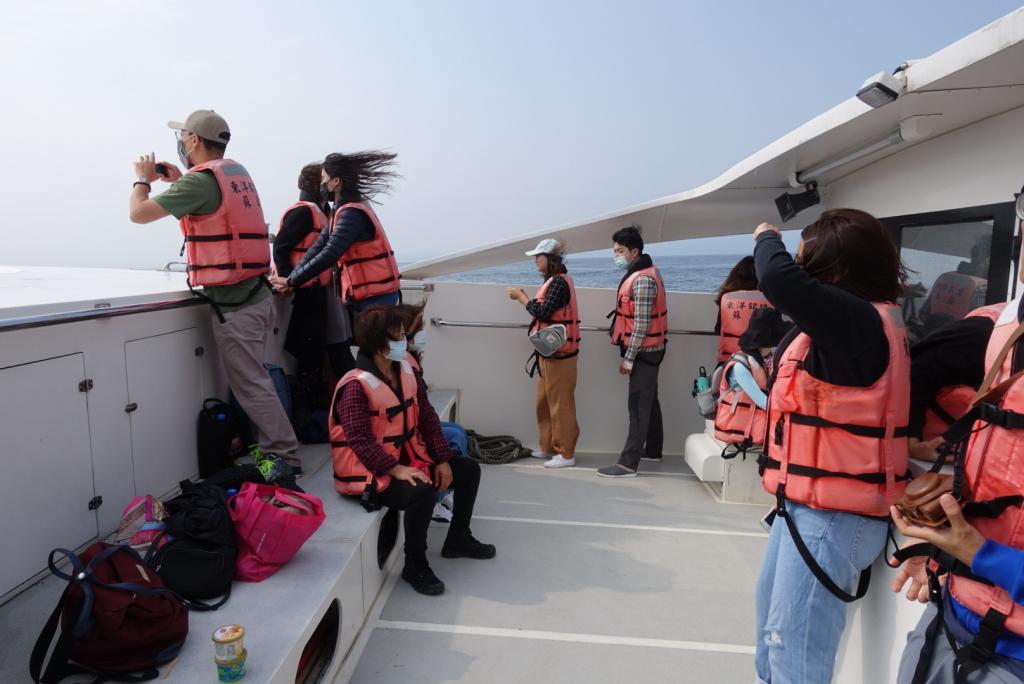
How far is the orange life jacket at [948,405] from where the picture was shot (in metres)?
1.76

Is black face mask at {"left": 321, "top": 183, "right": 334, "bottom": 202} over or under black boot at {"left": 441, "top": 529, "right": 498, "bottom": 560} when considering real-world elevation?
over

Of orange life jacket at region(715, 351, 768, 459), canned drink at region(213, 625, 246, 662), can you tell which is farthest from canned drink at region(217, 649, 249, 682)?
orange life jacket at region(715, 351, 768, 459)

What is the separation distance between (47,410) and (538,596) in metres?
2.17

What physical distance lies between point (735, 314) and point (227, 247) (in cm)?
323

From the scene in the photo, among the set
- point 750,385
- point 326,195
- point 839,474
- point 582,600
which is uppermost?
point 326,195

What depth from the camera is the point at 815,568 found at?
1.70 m

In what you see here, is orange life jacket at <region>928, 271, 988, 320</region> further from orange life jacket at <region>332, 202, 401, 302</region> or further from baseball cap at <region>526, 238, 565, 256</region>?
orange life jacket at <region>332, 202, 401, 302</region>

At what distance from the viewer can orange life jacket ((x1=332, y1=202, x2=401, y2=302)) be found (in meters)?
3.92

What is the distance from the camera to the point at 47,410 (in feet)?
7.34

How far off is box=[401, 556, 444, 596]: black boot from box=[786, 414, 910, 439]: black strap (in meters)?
1.98

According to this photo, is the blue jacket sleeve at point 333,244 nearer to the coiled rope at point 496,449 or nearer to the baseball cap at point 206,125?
the baseball cap at point 206,125

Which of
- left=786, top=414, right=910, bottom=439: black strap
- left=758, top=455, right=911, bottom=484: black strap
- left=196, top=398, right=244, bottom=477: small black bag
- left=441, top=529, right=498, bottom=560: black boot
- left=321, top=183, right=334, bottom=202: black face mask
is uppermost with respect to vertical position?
left=321, top=183, right=334, bottom=202: black face mask

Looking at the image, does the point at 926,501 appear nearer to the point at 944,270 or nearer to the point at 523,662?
the point at 523,662

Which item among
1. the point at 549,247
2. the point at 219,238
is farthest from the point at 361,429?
the point at 549,247
